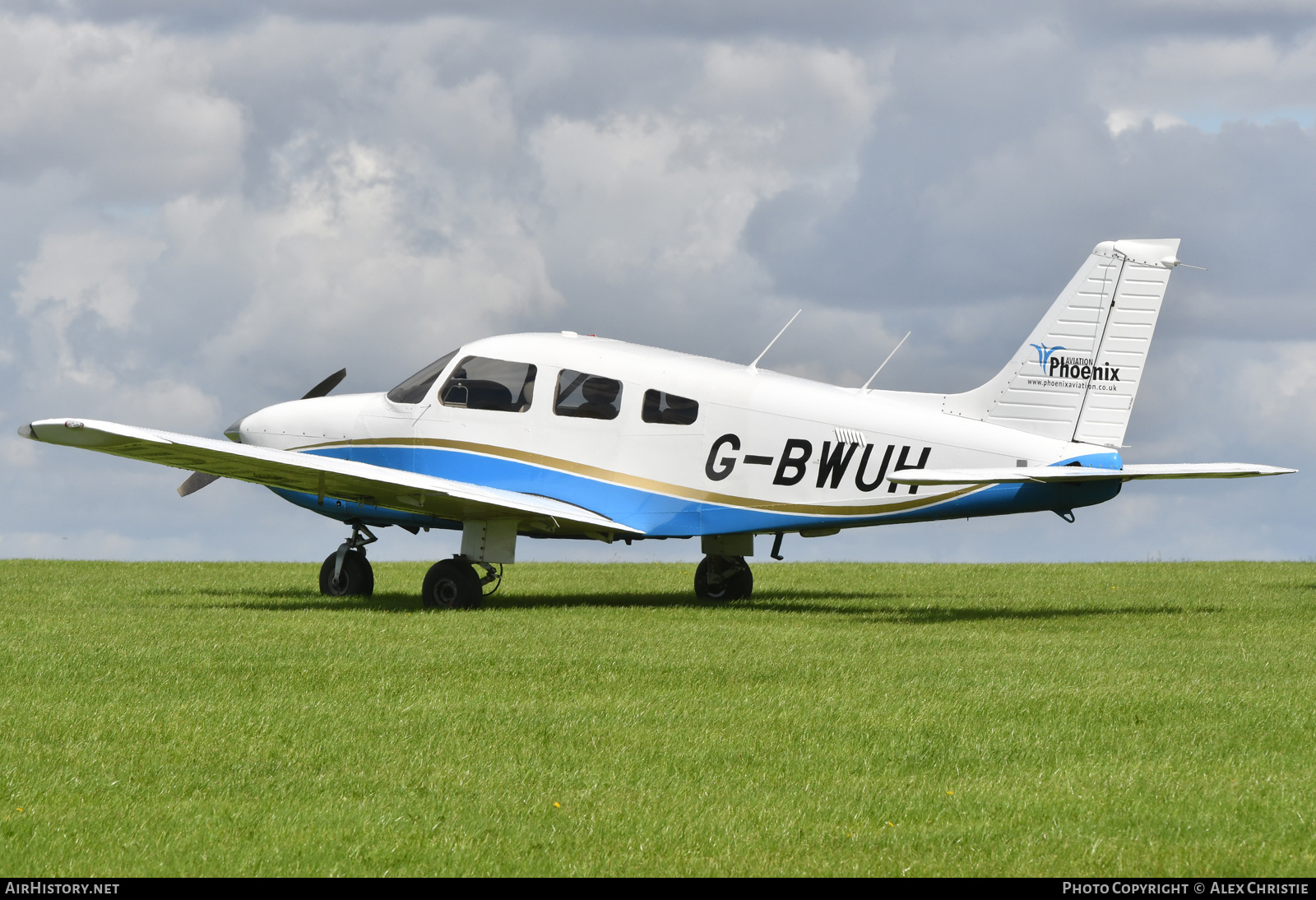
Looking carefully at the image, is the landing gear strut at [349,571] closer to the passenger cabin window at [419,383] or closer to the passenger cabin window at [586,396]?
the passenger cabin window at [419,383]

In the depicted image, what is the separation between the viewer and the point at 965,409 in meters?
16.0

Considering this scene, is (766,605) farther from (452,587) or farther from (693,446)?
(452,587)

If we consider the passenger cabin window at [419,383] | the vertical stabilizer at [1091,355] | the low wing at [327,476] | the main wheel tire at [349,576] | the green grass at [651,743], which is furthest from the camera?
the main wheel tire at [349,576]

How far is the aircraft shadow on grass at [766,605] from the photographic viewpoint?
52.3ft

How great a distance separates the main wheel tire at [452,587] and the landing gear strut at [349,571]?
202 cm

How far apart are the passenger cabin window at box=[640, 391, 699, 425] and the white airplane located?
0.8 inches

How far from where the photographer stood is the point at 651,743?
27.2 feet

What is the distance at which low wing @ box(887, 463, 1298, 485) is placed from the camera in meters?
14.5

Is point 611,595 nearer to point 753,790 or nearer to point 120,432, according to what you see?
point 120,432

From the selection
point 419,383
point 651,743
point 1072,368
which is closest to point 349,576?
point 419,383

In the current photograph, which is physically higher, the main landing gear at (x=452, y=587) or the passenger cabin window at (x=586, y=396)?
the passenger cabin window at (x=586, y=396)

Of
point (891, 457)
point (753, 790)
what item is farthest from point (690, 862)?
point (891, 457)

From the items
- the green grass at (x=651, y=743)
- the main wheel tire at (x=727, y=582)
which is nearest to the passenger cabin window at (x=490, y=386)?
the green grass at (x=651, y=743)
